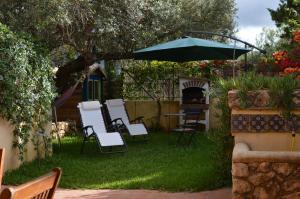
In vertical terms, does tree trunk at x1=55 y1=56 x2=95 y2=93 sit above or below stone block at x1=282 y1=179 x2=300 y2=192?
above

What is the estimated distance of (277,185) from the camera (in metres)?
4.50

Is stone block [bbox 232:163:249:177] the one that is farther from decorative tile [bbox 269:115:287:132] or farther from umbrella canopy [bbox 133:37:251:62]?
umbrella canopy [bbox 133:37:251:62]

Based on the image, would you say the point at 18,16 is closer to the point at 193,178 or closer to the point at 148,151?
the point at 148,151

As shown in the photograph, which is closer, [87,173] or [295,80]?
[295,80]

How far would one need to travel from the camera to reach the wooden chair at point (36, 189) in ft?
6.33

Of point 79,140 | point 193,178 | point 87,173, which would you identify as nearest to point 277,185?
point 193,178

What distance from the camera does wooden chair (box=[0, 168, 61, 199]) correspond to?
1929 mm

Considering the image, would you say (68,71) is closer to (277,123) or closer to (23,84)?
(23,84)


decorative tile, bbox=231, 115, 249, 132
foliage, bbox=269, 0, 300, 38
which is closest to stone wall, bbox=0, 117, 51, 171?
decorative tile, bbox=231, 115, 249, 132

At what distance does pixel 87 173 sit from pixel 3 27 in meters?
2.31

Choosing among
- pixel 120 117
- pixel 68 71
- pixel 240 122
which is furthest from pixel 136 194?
pixel 68 71

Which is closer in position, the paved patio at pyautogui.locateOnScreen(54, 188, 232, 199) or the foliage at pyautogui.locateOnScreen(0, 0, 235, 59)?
the paved patio at pyautogui.locateOnScreen(54, 188, 232, 199)

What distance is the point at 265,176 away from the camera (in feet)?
14.7

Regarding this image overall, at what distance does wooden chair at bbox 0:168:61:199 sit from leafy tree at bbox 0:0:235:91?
6833mm
